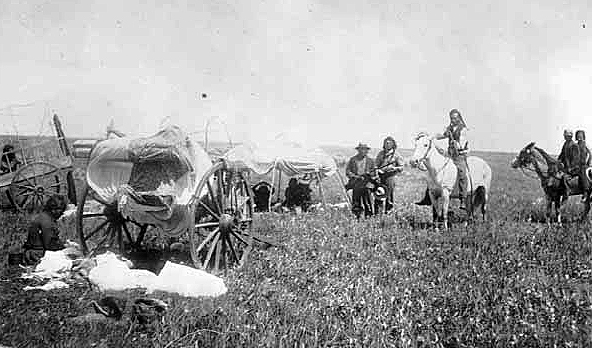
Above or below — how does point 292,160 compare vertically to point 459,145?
below

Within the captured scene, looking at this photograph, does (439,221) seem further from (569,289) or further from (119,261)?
(119,261)

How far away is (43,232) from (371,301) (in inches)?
227

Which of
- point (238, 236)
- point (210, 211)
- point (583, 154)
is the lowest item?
point (238, 236)

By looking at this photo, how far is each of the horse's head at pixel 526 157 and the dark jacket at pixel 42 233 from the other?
37.1 feet

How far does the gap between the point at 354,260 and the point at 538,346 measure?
3.60 m

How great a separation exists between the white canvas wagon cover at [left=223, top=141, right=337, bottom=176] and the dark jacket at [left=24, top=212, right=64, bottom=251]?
6.75 m

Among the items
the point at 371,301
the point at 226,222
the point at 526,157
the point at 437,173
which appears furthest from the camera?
the point at 526,157

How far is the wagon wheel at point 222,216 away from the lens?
770 centimetres

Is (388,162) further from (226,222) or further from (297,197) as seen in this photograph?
(226,222)

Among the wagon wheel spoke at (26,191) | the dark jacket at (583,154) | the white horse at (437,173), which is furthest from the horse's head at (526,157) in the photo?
Result: the wagon wheel spoke at (26,191)

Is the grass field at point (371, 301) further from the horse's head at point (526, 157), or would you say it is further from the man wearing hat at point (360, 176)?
the man wearing hat at point (360, 176)

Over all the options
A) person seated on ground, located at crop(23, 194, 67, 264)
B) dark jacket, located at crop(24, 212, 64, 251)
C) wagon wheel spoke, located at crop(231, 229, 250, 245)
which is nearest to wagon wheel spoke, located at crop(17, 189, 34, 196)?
person seated on ground, located at crop(23, 194, 67, 264)

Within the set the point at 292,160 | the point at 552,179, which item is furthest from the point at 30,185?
the point at 552,179

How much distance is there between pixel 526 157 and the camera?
43.6ft
